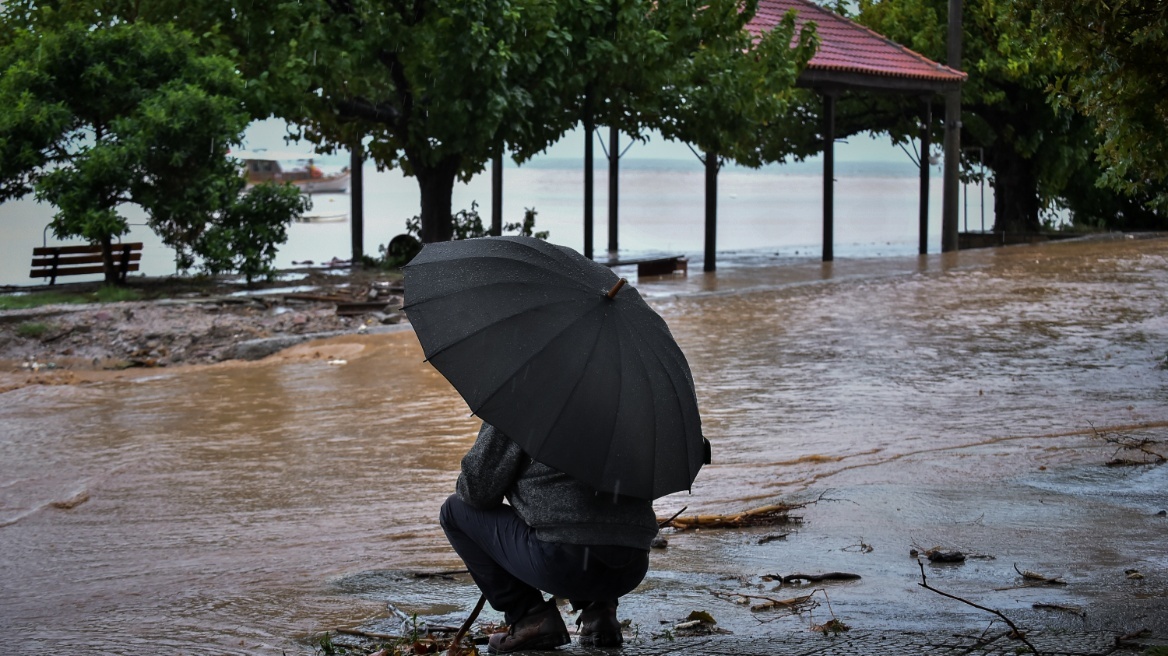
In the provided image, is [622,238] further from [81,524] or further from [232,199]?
[81,524]

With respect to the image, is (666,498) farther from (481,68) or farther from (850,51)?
(850,51)

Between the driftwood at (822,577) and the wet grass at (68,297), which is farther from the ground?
the wet grass at (68,297)

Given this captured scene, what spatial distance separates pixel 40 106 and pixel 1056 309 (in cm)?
1189

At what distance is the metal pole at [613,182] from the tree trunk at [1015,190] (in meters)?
9.46

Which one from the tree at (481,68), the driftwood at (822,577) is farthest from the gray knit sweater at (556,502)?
the tree at (481,68)

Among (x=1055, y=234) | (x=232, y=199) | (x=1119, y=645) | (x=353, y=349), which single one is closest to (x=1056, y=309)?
(x=353, y=349)

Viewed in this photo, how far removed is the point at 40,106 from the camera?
1376 cm

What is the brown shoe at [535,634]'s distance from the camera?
385 cm

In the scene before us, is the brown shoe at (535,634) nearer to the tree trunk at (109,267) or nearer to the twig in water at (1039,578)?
the twig in water at (1039,578)

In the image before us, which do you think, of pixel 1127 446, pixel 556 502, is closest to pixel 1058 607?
A: pixel 556 502

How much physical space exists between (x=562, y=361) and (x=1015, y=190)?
26093 mm

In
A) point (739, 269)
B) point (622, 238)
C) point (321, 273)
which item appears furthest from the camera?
point (622, 238)

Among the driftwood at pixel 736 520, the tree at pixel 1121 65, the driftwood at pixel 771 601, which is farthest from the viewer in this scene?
the tree at pixel 1121 65

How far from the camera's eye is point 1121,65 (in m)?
7.05
